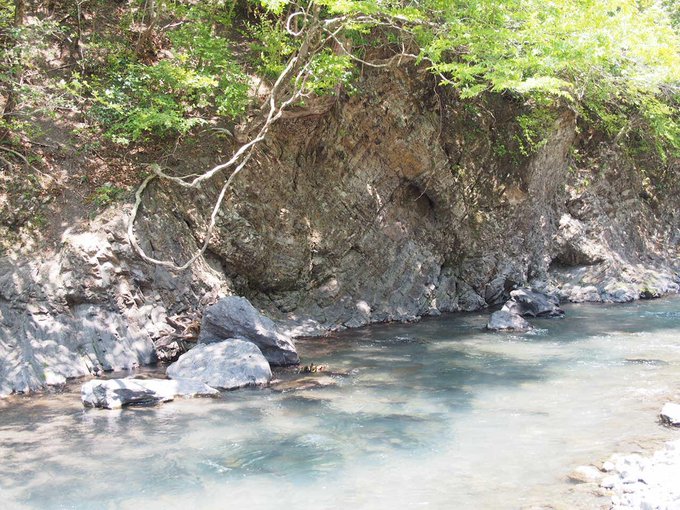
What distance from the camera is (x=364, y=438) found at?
640 cm

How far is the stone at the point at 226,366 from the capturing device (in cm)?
852

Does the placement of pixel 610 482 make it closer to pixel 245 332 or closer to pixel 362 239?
pixel 245 332

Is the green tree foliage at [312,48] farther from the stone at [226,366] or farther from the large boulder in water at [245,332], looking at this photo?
the stone at [226,366]

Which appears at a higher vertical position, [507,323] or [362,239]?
[362,239]

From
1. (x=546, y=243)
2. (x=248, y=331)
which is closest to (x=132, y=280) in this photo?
(x=248, y=331)

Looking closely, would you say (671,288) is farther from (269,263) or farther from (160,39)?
(160,39)

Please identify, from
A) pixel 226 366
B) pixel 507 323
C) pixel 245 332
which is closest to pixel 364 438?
pixel 226 366

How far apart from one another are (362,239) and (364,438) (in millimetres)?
8481

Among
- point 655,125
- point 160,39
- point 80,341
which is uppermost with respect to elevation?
point 160,39

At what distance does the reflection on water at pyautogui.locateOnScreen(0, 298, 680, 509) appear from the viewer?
511 cm

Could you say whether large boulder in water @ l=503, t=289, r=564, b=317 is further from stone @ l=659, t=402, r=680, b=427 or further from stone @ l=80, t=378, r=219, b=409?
stone @ l=80, t=378, r=219, b=409

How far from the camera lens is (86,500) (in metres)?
4.98

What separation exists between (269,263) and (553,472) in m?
8.21

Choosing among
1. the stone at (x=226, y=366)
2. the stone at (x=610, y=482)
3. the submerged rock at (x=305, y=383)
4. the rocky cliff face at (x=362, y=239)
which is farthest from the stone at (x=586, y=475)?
the rocky cliff face at (x=362, y=239)
